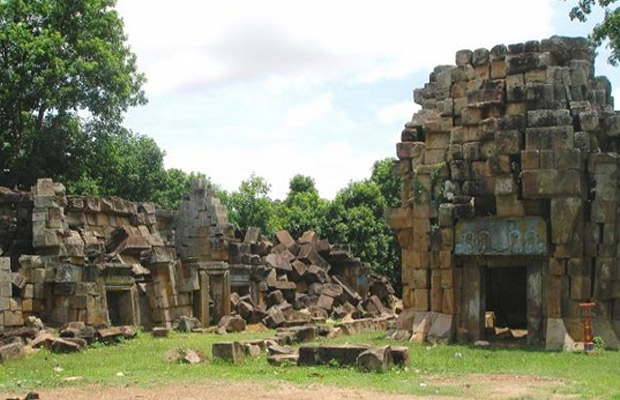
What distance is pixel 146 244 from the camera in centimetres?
2658

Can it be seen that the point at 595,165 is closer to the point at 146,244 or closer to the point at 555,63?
the point at 555,63

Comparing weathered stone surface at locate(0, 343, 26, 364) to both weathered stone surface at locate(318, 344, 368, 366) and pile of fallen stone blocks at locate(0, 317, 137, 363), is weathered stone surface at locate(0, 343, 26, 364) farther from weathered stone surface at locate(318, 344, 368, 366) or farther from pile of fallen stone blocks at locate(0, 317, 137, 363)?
weathered stone surface at locate(318, 344, 368, 366)

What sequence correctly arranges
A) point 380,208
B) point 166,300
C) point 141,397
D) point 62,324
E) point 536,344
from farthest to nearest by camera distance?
1. point 380,208
2. point 166,300
3. point 62,324
4. point 536,344
5. point 141,397

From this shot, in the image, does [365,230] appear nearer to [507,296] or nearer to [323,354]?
[507,296]

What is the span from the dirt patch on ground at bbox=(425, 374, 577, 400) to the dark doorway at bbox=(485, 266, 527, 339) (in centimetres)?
1007

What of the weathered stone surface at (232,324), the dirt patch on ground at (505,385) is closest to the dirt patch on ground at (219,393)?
the dirt patch on ground at (505,385)

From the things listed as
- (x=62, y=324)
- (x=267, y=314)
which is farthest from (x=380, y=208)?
(x=62, y=324)

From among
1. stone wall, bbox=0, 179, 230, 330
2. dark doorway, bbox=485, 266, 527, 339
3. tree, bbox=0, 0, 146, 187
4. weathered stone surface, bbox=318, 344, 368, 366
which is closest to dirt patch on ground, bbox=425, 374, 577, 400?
weathered stone surface, bbox=318, 344, 368, 366

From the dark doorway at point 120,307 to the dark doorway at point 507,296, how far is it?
942 cm

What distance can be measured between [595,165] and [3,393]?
12172mm

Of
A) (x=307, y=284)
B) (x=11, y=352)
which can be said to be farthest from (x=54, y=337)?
(x=307, y=284)

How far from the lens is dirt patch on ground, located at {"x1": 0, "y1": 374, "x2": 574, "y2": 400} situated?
38.7 ft

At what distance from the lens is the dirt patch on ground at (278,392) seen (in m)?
→ 11.8

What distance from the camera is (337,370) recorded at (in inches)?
559
